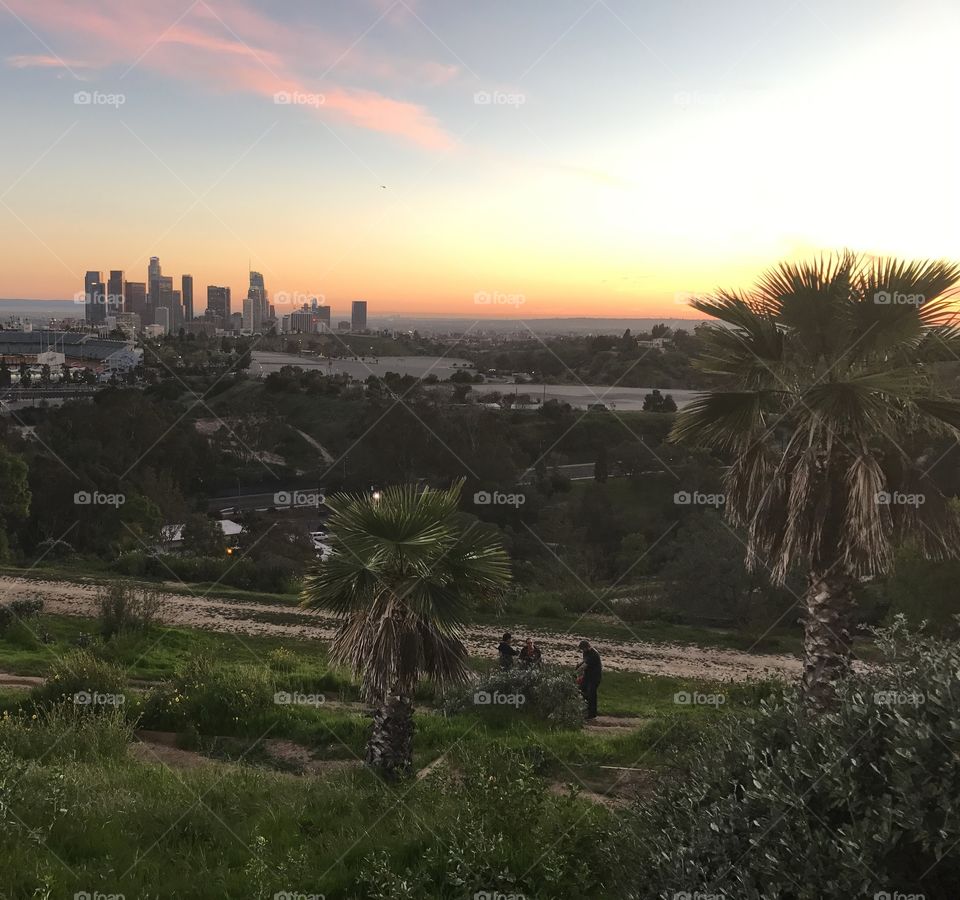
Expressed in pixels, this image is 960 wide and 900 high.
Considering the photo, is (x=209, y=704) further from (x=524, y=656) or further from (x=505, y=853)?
(x=505, y=853)

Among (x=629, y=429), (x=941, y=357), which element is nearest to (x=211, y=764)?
(x=941, y=357)

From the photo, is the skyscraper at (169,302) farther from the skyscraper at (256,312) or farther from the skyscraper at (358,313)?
the skyscraper at (358,313)

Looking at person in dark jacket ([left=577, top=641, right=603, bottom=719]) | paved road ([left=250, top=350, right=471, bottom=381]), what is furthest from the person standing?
paved road ([left=250, top=350, right=471, bottom=381])

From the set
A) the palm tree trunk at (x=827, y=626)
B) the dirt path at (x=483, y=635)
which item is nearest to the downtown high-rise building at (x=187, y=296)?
the dirt path at (x=483, y=635)

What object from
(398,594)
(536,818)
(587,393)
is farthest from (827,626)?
(587,393)

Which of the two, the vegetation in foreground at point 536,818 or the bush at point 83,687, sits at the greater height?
the vegetation in foreground at point 536,818
